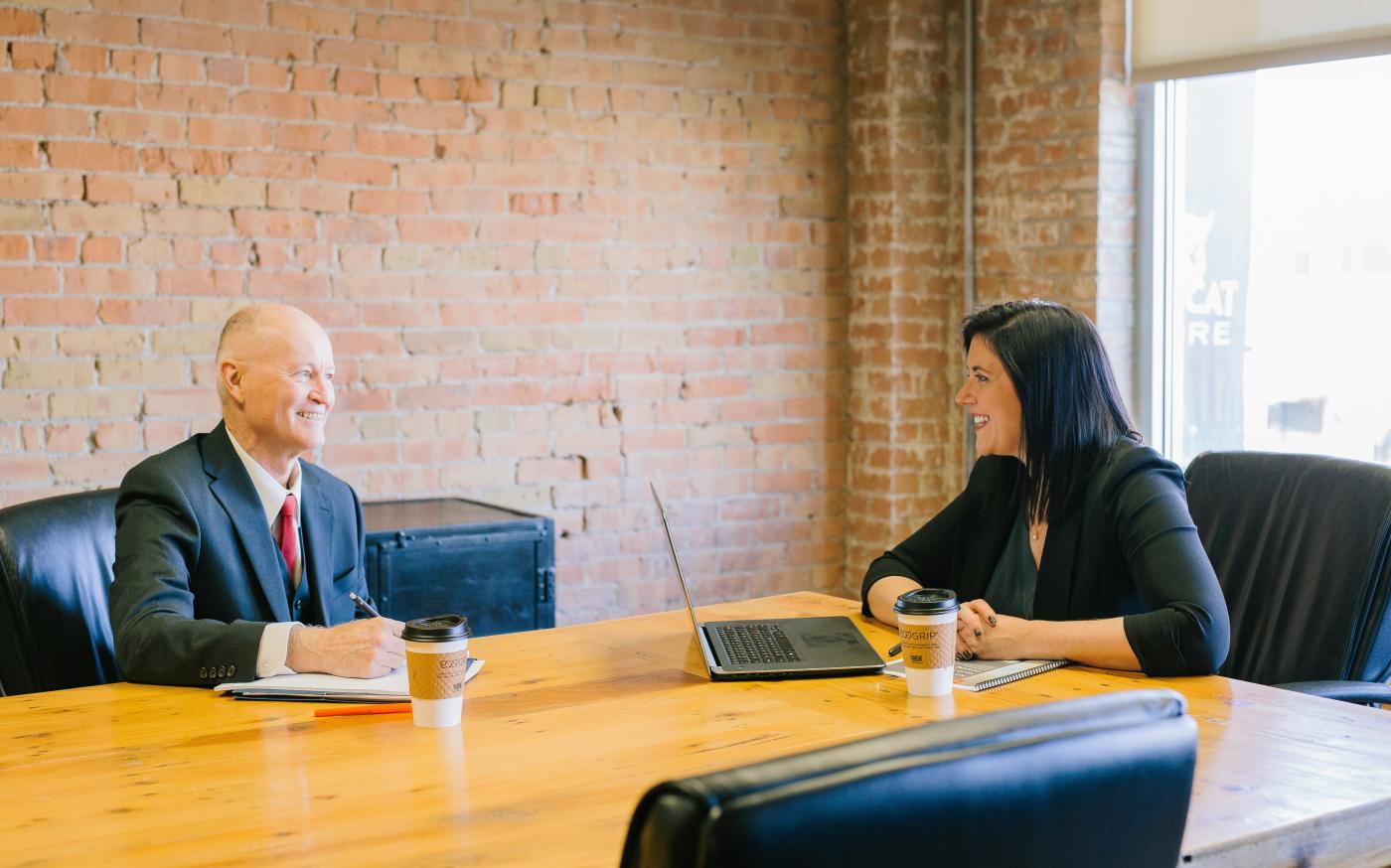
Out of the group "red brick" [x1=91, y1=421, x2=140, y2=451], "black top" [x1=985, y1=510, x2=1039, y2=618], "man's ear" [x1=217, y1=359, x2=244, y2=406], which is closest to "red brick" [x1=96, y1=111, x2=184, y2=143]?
"red brick" [x1=91, y1=421, x2=140, y2=451]

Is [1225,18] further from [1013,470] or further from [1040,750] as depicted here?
[1040,750]

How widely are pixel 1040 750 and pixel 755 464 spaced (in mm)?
3847

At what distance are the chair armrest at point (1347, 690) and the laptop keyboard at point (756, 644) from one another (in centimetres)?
83

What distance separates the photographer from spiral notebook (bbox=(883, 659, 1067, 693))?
207 cm

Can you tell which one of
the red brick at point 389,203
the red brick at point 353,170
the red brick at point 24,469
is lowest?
the red brick at point 24,469

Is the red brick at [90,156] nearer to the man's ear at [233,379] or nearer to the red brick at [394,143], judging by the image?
the red brick at [394,143]

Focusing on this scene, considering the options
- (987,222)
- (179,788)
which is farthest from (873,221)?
(179,788)

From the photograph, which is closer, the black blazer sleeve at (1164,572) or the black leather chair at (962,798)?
the black leather chair at (962,798)

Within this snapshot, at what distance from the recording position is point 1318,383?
400 cm

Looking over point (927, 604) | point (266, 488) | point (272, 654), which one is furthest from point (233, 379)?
point (927, 604)

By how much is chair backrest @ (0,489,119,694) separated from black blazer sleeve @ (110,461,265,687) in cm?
13

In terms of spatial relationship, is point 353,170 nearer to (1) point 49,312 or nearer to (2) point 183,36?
(2) point 183,36

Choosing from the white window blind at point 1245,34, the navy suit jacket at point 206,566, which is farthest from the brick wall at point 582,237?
the navy suit jacket at point 206,566

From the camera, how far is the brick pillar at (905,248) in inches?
185
